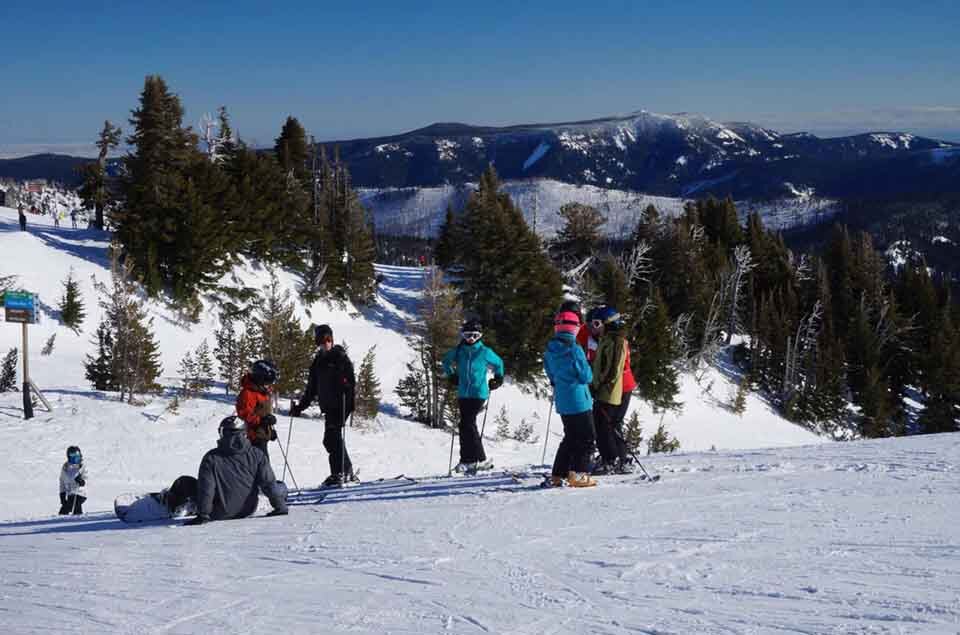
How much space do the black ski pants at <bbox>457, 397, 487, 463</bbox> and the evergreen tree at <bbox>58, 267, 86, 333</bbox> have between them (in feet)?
96.6

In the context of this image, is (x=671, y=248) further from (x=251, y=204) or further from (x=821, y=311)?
(x=251, y=204)

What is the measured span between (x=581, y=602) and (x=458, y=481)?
5356mm

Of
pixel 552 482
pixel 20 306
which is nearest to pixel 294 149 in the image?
pixel 20 306

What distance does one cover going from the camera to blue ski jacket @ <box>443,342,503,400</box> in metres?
9.71

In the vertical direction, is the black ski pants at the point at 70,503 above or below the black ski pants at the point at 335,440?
below

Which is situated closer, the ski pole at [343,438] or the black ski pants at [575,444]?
the black ski pants at [575,444]

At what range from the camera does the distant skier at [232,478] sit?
24.6 ft

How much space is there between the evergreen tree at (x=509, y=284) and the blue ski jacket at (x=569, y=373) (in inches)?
1155

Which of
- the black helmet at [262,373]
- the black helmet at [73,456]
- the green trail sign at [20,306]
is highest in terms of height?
the black helmet at [262,373]

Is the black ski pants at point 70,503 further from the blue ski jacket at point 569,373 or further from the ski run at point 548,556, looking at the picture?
the blue ski jacket at point 569,373

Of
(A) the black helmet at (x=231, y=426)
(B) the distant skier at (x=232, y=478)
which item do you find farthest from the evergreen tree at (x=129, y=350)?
(A) the black helmet at (x=231, y=426)

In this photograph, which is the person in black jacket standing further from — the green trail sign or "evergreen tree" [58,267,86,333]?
"evergreen tree" [58,267,86,333]

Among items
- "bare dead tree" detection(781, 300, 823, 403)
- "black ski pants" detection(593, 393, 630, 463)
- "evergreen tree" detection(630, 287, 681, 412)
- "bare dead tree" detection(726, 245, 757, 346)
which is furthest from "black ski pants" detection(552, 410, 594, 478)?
"bare dead tree" detection(726, 245, 757, 346)

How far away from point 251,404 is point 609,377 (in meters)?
4.01
